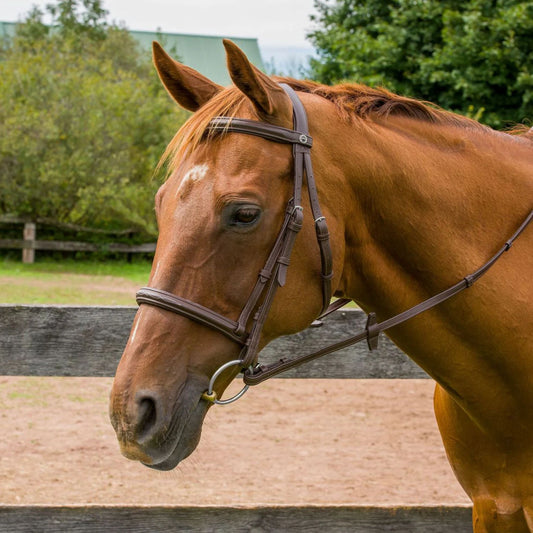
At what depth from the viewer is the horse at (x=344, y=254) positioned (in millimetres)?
1848

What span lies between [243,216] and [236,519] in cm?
166

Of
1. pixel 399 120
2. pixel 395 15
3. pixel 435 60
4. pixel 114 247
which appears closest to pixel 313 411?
pixel 399 120

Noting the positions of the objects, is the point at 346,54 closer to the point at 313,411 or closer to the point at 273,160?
the point at 313,411

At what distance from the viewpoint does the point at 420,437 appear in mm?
6516

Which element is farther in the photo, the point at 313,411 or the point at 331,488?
the point at 313,411

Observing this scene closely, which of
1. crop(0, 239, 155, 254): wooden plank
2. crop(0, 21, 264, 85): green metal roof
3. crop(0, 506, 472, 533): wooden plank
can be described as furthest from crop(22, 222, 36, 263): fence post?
crop(0, 21, 264, 85): green metal roof

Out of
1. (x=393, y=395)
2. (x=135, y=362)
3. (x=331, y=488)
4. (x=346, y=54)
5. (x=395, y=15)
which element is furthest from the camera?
(x=346, y=54)

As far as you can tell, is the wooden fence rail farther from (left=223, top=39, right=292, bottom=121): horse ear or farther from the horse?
(left=223, top=39, right=292, bottom=121): horse ear

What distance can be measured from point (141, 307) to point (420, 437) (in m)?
5.20

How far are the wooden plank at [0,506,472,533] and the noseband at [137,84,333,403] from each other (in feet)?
4.21

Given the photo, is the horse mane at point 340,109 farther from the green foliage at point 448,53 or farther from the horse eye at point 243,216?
the green foliage at point 448,53

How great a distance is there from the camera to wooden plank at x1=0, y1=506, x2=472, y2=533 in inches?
115

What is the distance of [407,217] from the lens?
2.11 m

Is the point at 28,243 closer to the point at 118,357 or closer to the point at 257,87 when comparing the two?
the point at 118,357
